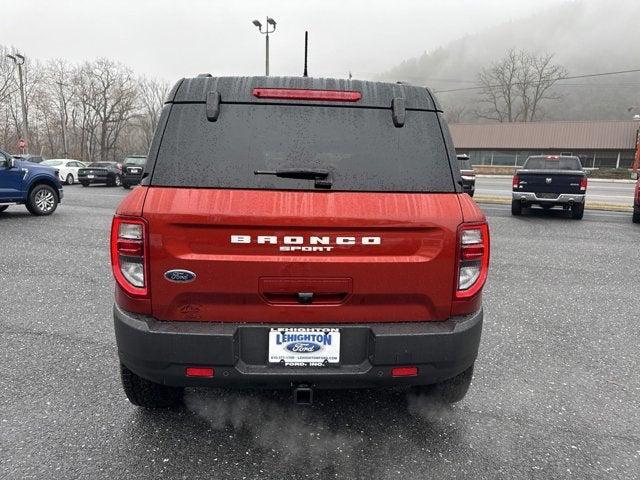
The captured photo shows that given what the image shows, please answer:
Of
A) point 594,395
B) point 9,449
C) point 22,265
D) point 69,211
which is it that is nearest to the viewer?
point 9,449

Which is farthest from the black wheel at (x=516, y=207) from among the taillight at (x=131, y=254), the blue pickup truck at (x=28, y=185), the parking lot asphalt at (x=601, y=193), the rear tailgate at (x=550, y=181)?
the taillight at (x=131, y=254)

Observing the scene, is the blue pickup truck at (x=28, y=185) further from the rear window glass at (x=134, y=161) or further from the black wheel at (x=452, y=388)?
the rear window glass at (x=134, y=161)

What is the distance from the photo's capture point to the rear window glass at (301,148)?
2.25 metres

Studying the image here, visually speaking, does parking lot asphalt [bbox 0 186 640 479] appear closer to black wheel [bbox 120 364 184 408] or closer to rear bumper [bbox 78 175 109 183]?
black wheel [bbox 120 364 184 408]

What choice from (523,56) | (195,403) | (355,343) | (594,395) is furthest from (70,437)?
(523,56)

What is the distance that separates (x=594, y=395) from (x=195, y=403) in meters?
2.71

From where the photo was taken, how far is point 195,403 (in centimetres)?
301

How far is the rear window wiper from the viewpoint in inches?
88.2

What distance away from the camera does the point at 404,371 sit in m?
2.29

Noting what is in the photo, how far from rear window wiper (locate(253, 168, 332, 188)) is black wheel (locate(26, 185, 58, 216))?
455 inches

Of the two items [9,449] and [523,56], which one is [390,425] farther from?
[523,56]

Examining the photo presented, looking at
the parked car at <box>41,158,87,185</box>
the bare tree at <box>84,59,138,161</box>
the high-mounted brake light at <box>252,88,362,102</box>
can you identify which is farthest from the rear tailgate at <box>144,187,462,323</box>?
the bare tree at <box>84,59,138,161</box>

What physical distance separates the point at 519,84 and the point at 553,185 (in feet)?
247

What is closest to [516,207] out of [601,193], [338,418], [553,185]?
[553,185]
